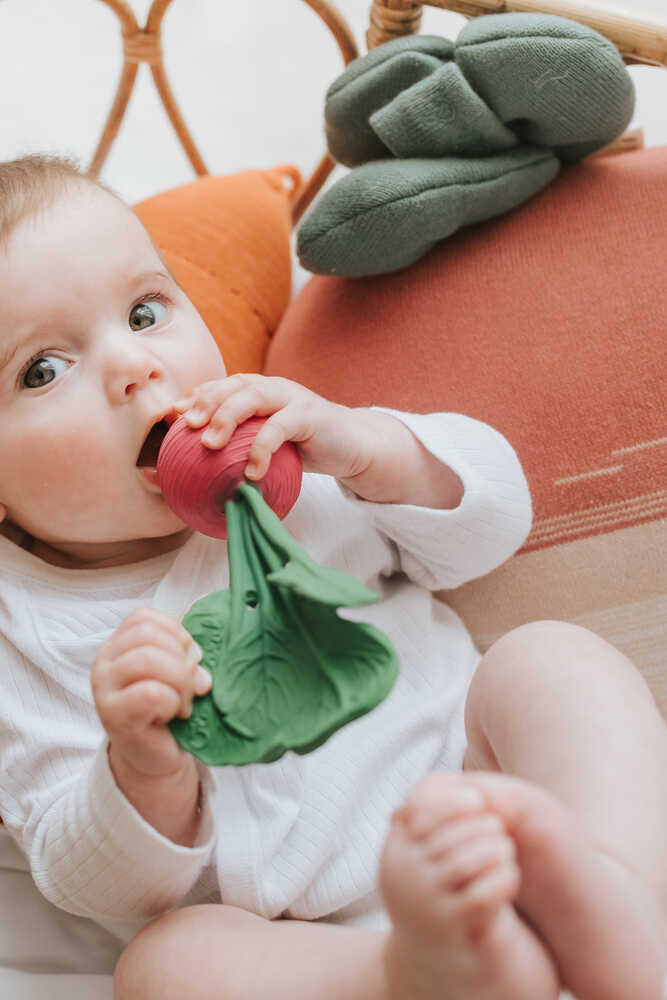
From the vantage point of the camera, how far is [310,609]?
0.52 meters

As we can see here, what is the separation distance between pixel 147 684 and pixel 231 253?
716mm

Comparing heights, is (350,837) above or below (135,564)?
below

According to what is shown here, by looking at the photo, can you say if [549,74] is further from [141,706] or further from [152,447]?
[141,706]

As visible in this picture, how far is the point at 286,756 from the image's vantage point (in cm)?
80

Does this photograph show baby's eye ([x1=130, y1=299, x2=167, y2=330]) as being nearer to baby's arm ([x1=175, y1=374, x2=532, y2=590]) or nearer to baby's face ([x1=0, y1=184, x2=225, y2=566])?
baby's face ([x1=0, y1=184, x2=225, y2=566])

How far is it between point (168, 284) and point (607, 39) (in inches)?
20.4

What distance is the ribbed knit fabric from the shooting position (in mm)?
715

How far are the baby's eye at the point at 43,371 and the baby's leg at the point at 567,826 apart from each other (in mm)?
415

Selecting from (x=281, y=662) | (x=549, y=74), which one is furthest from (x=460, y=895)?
(x=549, y=74)

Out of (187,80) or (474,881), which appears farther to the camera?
(187,80)

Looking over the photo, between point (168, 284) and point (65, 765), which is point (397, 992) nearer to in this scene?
point (65, 765)

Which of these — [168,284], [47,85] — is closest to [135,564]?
[168,284]

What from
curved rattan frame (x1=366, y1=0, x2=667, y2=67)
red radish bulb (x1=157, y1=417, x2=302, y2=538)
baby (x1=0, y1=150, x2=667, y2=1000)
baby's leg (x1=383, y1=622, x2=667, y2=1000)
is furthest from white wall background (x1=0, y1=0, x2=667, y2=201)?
baby's leg (x1=383, y1=622, x2=667, y2=1000)

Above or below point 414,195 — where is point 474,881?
below
